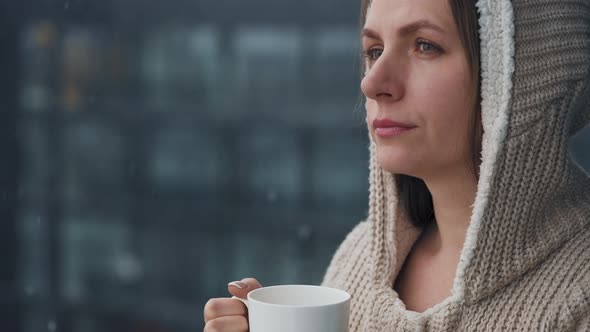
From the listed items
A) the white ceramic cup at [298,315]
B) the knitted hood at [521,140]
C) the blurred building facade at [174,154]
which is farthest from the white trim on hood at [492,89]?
the blurred building facade at [174,154]

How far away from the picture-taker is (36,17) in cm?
235

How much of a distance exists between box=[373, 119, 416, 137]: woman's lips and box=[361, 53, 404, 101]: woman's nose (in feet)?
0.11

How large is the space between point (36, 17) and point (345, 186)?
4.03 ft

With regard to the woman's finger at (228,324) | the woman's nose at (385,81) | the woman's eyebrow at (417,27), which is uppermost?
the woman's eyebrow at (417,27)

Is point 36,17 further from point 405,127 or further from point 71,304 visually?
point 405,127

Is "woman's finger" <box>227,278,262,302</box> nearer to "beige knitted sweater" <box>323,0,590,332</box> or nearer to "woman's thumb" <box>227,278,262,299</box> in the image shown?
"woman's thumb" <box>227,278,262,299</box>

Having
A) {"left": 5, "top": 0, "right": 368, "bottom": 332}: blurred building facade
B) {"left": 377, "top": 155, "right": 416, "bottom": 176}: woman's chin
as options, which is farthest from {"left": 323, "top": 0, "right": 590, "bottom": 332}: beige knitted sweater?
{"left": 5, "top": 0, "right": 368, "bottom": 332}: blurred building facade

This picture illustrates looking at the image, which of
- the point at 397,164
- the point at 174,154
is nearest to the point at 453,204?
the point at 397,164

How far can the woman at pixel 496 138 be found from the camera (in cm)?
91

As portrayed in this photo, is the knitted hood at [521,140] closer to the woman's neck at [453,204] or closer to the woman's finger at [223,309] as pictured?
the woman's neck at [453,204]

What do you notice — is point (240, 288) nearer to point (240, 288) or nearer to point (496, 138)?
point (240, 288)

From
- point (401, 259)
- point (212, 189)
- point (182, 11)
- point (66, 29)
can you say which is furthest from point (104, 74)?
point (401, 259)

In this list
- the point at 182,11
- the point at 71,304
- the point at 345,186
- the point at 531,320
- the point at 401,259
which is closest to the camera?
the point at 531,320

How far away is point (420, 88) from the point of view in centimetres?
95
